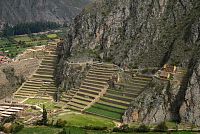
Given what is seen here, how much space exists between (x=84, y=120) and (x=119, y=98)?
905 cm

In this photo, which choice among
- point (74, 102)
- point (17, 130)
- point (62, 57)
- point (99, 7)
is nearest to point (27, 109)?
point (74, 102)

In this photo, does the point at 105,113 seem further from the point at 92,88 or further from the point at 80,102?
the point at 92,88

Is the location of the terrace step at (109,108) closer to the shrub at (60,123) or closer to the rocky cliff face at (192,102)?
the shrub at (60,123)

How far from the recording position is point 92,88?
313 ft

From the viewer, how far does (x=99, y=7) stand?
11294 centimetres

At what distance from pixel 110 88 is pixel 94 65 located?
11.1 meters

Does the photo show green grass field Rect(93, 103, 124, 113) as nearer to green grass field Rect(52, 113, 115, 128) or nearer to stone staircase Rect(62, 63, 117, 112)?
stone staircase Rect(62, 63, 117, 112)

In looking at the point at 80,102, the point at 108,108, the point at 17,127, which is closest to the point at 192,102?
the point at 108,108

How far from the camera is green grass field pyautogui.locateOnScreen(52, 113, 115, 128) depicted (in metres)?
81.2

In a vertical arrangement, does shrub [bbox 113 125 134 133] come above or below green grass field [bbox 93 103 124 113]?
below

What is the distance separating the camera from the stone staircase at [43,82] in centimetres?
10581

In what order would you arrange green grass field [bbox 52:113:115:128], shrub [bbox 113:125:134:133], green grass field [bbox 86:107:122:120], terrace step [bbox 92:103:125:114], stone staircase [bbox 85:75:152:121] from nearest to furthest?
shrub [bbox 113:125:134:133] < green grass field [bbox 52:113:115:128] < green grass field [bbox 86:107:122:120] < terrace step [bbox 92:103:125:114] < stone staircase [bbox 85:75:152:121]

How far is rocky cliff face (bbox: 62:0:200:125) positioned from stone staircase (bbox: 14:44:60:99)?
6.71 m

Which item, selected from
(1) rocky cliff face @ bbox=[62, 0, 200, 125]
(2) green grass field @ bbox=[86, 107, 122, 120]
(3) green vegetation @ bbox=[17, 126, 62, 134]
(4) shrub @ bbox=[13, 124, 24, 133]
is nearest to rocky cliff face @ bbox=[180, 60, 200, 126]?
(1) rocky cliff face @ bbox=[62, 0, 200, 125]
